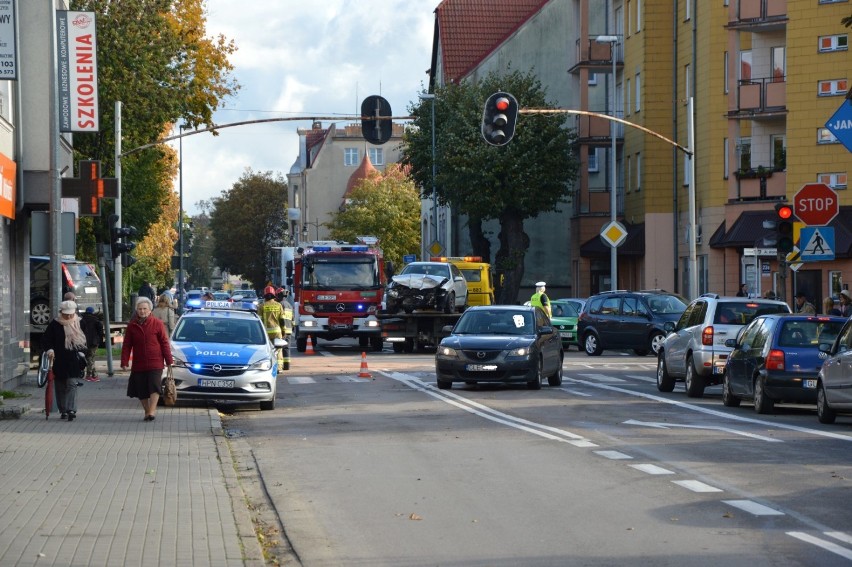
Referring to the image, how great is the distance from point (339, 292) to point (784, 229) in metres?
19.9

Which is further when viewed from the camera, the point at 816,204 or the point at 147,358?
the point at 816,204

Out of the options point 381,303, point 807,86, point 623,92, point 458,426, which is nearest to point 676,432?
point 458,426

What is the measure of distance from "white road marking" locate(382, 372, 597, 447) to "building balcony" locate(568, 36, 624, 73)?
116 feet

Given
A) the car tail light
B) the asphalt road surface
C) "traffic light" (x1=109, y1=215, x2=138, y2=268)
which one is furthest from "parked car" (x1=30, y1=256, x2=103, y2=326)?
the car tail light

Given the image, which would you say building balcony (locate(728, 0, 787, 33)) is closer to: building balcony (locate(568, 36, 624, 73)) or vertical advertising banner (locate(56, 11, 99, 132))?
building balcony (locate(568, 36, 624, 73))

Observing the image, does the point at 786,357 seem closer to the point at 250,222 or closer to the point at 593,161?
the point at 593,161

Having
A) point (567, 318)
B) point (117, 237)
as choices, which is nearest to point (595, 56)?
point (567, 318)

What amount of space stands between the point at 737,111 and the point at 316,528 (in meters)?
42.1

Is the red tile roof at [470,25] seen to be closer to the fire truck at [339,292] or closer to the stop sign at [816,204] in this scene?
the fire truck at [339,292]

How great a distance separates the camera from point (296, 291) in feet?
146

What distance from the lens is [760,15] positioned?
50.2 metres

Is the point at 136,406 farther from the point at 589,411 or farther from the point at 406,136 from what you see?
the point at 406,136

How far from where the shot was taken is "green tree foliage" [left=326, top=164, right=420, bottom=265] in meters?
107

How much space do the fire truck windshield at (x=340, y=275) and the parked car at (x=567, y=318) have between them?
6.19m
